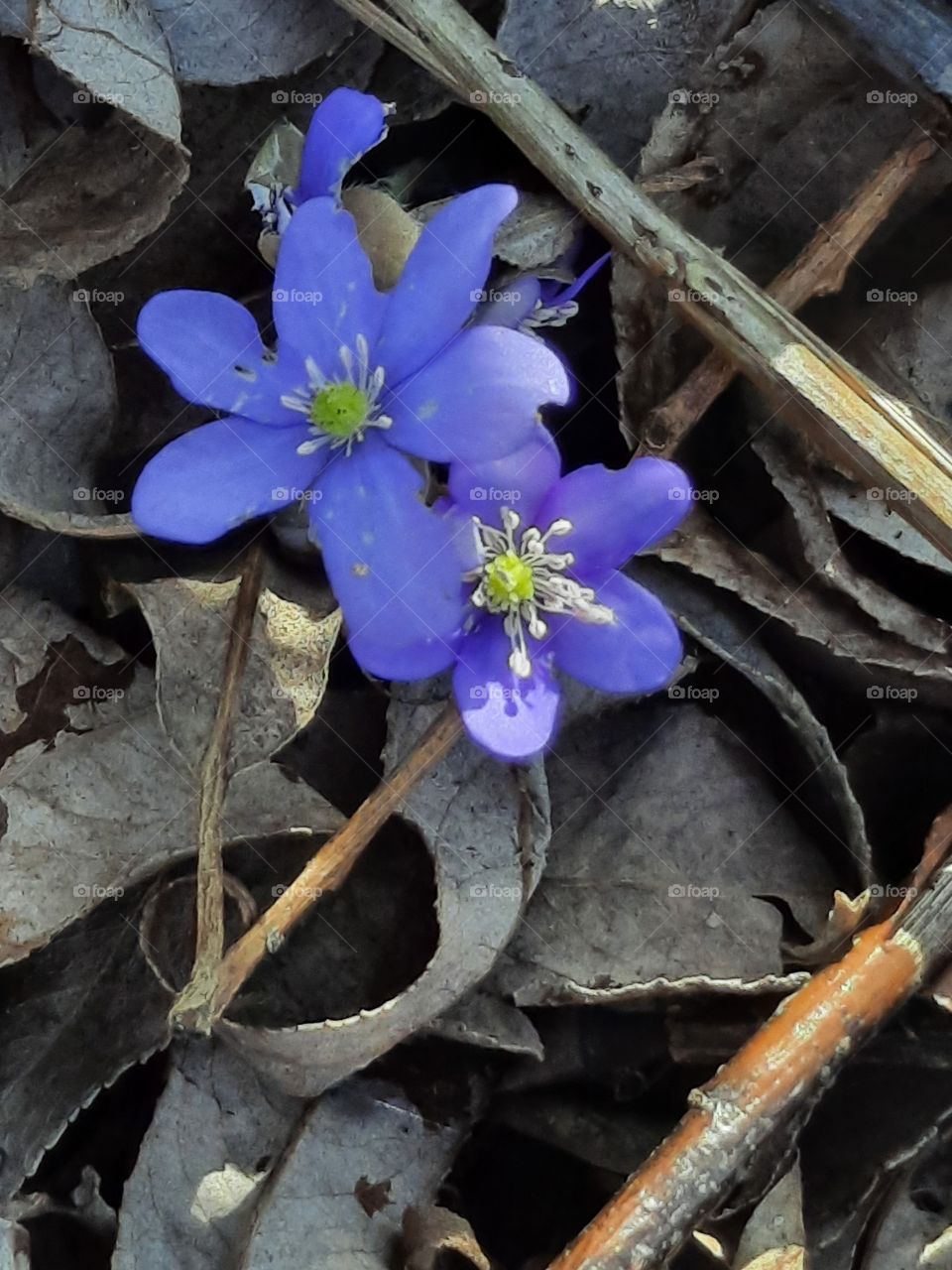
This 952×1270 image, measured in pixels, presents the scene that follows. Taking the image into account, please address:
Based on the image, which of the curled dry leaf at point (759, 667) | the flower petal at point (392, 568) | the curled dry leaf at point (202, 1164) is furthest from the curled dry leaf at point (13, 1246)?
the curled dry leaf at point (759, 667)

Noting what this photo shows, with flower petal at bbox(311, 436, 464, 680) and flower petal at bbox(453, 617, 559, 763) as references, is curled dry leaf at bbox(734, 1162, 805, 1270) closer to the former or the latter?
flower petal at bbox(453, 617, 559, 763)

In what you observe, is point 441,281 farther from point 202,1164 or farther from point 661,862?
point 202,1164

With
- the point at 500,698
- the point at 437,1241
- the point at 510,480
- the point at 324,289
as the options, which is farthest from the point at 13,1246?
the point at 324,289

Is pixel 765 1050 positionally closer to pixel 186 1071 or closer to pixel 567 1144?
pixel 567 1144

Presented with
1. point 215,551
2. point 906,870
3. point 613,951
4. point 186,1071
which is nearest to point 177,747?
point 215,551

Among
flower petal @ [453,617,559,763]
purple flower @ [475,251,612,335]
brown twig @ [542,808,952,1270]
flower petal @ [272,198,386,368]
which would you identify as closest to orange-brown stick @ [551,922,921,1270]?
brown twig @ [542,808,952,1270]
